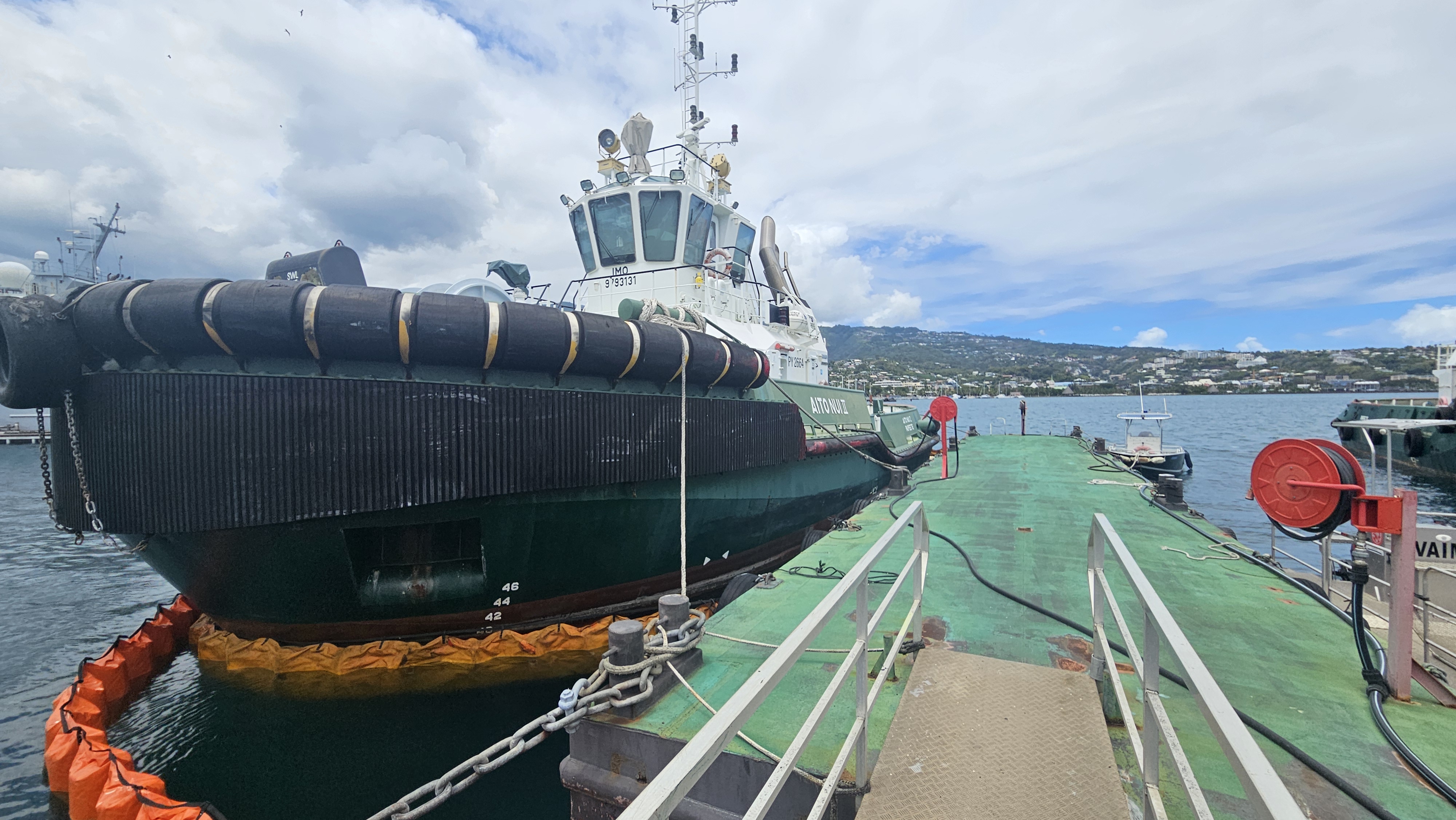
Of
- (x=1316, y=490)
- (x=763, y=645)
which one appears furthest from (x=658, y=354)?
(x=1316, y=490)

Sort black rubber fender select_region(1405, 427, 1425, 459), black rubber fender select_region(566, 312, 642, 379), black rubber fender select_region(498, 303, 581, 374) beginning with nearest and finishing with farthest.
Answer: black rubber fender select_region(498, 303, 581, 374) < black rubber fender select_region(566, 312, 642, 379) < black rubber fender select_region(1405, 427, 1425, 459)

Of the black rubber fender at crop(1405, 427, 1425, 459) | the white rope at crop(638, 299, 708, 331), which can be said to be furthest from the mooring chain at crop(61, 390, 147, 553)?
the black rubber fender at crop(1405, 427, 1425, 459)

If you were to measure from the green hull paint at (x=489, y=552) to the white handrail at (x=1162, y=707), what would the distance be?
417 centimetres

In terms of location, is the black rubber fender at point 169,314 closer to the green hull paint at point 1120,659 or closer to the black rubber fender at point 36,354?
the black rubber fender at point 36,354

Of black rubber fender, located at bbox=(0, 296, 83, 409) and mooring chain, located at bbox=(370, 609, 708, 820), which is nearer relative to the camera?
mooring chain, located at bbox=(370, 609, 708, 820)

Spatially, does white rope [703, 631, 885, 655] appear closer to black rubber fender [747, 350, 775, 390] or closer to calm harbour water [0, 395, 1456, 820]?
calm harbour water [0, 395, 1456, 820]

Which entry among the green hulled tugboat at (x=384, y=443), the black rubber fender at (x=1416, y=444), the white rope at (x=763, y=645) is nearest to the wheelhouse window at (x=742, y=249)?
the green hulled tugboat at (x=384, y=443)

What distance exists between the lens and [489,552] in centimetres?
531

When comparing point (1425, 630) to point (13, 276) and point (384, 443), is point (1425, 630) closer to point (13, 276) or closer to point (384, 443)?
point (384, 443)

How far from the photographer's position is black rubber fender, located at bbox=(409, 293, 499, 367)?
4.70m

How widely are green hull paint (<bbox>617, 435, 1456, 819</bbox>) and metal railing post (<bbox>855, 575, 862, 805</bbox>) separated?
314mm

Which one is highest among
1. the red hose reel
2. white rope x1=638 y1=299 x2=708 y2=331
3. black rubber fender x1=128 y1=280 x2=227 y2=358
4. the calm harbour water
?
white rope x1=638 y1=299 x2=708 y2=331

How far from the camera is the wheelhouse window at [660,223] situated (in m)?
9.40

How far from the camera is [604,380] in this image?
230 inches
